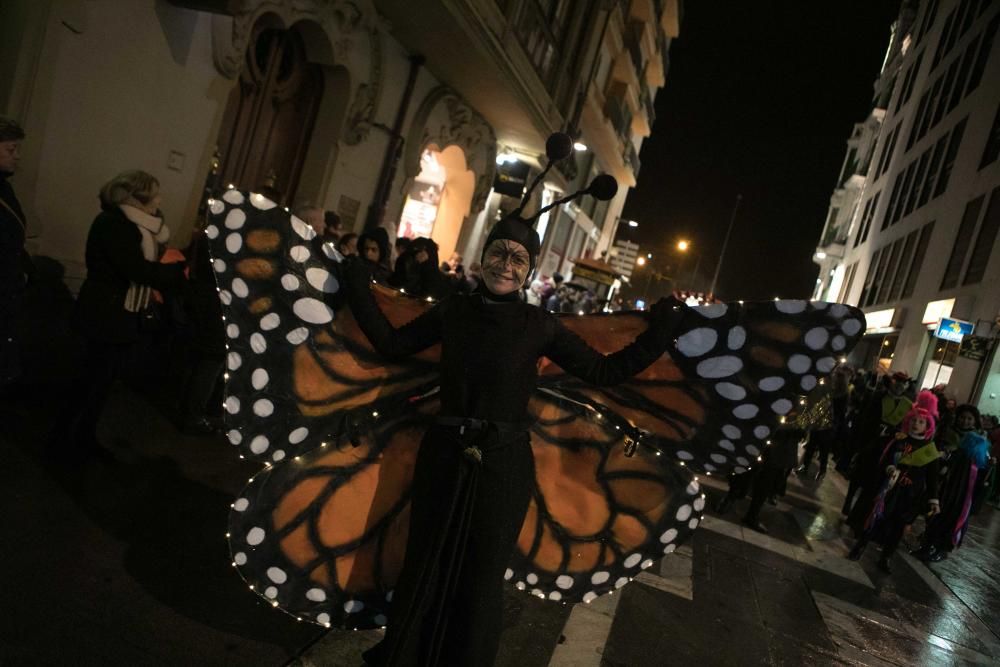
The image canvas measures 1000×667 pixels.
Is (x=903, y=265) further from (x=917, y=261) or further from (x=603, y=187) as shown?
(x=603, y=187)

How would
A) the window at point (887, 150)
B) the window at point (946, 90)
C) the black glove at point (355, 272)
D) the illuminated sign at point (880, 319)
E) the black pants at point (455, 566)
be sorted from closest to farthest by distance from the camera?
the black pants at point (455, 566) → the black glove at point (355, 272) → the illuminated sign at point (880, 319) → the window at point (946, 90) → the window at point (887, 150)

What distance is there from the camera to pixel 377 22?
9.53 metres

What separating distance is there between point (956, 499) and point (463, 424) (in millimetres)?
8131

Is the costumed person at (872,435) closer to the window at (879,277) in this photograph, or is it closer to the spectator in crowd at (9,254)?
the spectator in crowd at (9,254)

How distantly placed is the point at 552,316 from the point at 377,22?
827cm

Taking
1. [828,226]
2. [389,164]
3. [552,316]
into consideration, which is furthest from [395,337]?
[828,226]

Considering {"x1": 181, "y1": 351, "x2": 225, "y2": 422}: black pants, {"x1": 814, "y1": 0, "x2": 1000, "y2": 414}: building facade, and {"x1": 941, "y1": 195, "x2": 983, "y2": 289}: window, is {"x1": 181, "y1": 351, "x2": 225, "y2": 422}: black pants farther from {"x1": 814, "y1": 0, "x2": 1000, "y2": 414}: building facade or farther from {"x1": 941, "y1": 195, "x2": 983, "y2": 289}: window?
{"x1": 941, "y1": 195, "x2": 983, "y2": 289}: window

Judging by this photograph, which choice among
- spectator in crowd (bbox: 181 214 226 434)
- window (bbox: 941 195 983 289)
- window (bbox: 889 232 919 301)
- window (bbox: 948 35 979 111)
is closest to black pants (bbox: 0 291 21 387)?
spectator in crowd (bbox: 181 214 226 434)

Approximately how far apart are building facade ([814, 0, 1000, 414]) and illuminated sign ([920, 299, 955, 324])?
54mm

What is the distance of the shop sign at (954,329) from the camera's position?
49.3ft

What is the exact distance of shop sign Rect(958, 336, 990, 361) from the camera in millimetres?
14023

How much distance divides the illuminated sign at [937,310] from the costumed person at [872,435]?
7.10 m

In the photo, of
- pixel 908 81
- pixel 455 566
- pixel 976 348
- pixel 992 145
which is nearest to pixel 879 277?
pixel 992 145

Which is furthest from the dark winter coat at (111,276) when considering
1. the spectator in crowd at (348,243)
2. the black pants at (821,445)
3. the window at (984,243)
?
the window at (984,243)
